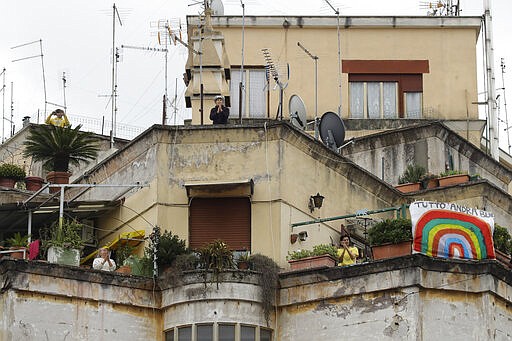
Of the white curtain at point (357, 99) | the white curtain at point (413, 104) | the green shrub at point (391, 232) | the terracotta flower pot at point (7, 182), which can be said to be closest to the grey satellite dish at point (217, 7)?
the white curtain at point (357, 99)

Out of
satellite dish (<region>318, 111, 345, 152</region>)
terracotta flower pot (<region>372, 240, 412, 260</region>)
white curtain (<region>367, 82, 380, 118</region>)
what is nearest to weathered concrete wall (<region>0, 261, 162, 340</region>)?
terracotta flower pot (<region>372, 240, 412, 260</region>)

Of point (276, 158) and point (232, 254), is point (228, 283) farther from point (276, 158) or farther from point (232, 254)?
point (276, 158)

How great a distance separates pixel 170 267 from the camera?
153 ft

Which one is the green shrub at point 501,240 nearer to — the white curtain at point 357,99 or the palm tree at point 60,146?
the palm tree at point 60,146

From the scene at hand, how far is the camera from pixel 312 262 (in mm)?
45844

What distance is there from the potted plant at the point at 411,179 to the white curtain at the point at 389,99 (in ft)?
24.2

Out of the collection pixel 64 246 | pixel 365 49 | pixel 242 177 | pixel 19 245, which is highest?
pixel 365 49

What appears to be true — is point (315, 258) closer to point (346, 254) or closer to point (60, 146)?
point (346, 254)

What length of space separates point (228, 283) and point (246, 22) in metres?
21.1

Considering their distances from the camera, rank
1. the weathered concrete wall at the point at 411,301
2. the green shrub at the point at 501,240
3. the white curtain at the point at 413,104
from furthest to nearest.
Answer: the white curtain at the point at 413,104
the green shrub at the point at 501,240
the weathered concrete wall at the point at 411,301

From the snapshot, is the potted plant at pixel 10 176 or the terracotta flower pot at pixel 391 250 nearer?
the terracotta flower pot at pixel 391 250

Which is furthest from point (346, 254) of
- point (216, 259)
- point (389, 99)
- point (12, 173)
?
point (389, 99)

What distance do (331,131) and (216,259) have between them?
398 inches

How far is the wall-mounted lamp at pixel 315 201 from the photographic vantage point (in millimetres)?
48938
